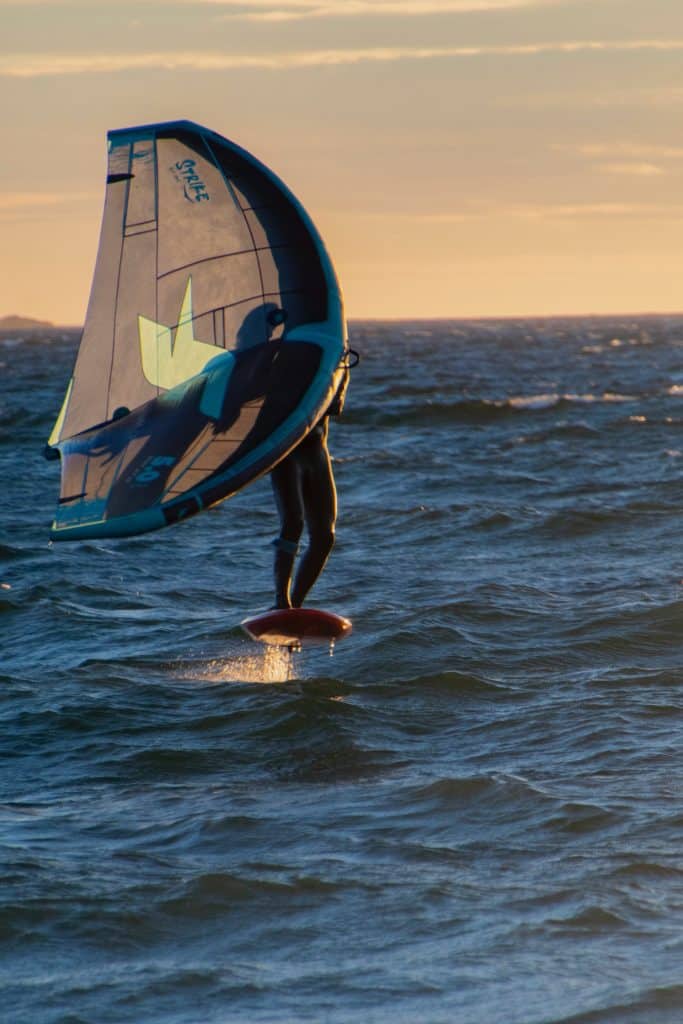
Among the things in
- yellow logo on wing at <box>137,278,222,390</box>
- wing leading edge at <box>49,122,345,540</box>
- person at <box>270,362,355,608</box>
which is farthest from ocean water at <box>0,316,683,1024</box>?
yellow logo on wing at <box>137,278,222,390</box>

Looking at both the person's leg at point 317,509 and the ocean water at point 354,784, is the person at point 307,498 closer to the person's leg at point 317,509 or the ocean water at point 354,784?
the person's leg at point 317,509

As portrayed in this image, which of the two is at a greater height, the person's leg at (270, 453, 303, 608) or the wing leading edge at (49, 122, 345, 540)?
the wing leading edge at (49, 122, 345, 540)

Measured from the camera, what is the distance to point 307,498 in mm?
9656

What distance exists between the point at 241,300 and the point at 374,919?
186 inches

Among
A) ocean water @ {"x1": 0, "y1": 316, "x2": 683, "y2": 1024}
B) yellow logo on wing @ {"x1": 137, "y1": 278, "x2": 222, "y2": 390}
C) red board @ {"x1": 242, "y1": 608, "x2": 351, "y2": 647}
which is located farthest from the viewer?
yellow logo on wing @ {"x1": 137, "y1": 278, "x2": 222, "y2": 390}

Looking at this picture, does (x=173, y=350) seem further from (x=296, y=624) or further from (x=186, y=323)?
(x=296, y=624)

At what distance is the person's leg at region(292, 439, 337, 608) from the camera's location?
31.3 ft

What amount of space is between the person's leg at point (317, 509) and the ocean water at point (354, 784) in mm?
915

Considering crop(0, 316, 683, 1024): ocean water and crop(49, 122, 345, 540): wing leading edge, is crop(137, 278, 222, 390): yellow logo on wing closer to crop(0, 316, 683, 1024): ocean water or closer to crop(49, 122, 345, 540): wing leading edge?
crop(49, 122, 345, 540): wing leading edge

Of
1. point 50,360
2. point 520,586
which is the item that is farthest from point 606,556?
point 50,360

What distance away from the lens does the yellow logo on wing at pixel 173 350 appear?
10008 mm

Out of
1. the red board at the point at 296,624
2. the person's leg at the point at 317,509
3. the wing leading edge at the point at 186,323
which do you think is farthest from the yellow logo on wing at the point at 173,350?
the red board at the point at 296,624

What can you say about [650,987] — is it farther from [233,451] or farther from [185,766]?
[233,451]

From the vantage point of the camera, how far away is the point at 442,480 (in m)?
23.4
